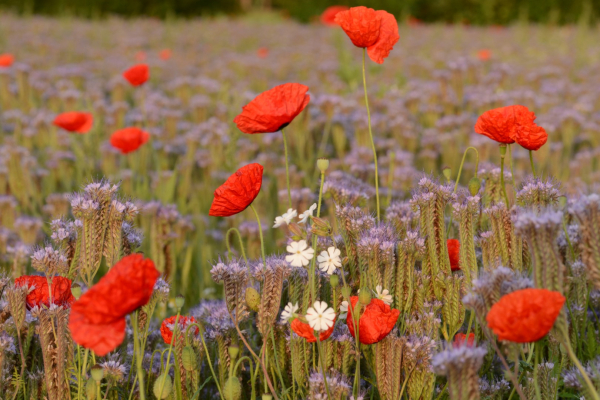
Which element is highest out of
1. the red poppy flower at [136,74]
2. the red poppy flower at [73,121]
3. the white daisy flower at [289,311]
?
the red poppy flower at [136,74]

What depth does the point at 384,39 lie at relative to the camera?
1815mm

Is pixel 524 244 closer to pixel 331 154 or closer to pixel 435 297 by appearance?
pixel 435 297

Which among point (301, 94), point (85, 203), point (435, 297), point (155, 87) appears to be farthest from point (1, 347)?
point (155, 87)

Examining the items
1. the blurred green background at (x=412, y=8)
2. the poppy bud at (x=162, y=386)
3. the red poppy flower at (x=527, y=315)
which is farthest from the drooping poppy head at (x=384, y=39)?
the blurred green background at (x=412, y=8)

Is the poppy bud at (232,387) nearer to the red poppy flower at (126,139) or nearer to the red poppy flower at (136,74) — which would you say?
the red poppy flower at (126,139)

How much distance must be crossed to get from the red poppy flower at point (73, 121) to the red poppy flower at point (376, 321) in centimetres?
205

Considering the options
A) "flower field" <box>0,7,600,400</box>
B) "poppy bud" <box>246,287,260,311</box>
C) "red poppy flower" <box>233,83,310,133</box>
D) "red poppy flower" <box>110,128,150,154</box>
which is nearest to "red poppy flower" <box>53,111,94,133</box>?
"flower field" <box>0,7,600,400</box>

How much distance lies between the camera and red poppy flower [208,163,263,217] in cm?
154

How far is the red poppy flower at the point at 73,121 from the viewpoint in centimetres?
288

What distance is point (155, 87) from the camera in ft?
19.6

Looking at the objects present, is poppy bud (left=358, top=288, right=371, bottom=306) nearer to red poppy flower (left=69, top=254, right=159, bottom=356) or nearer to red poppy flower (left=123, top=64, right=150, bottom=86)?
red poppy flower (left=69, top=254, right=159, bottom=356)

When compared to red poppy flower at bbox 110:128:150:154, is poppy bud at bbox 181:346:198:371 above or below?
below

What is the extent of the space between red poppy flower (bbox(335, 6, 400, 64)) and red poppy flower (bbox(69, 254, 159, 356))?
995 mm

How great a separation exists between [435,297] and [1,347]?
3.84 ft
